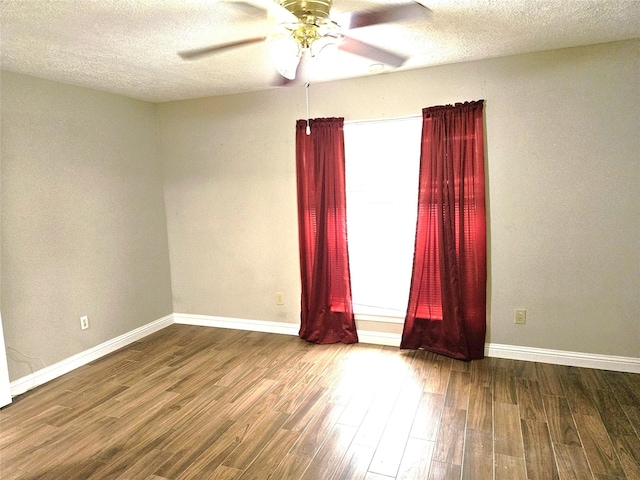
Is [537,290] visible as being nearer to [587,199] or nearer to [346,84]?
[587,199]

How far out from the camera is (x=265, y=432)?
254 cm

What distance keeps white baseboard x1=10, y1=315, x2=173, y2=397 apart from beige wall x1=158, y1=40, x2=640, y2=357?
162 centimetres

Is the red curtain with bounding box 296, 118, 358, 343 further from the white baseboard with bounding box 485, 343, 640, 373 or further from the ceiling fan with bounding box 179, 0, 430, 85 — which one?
the ceiling fan with bounding box 179, 0, 430, 85

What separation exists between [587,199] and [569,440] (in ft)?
5.58

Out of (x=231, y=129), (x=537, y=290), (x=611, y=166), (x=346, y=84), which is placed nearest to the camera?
(x=611, y=166)

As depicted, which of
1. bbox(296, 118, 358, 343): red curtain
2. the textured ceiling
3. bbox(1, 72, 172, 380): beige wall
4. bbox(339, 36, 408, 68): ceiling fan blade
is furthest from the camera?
bbox(296, 118, 358, 343): red curtain

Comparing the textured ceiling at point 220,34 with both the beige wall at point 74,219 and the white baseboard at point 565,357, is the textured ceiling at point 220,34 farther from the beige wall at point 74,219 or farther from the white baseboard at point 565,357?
the white baseboard at point 565,357

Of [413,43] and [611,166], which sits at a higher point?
[413,43]

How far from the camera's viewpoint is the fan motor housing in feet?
5.99

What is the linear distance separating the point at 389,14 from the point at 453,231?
1775 millimetres

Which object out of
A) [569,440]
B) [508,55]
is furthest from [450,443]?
[508,55]

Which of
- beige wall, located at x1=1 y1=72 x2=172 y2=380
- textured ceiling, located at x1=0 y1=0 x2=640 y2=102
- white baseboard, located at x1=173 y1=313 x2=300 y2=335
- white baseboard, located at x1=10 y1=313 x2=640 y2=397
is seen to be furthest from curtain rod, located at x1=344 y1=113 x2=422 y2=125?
beige wall, located at x1=1 y1=72 x2=172 y2=380

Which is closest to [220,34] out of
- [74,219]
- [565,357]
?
[74,219]

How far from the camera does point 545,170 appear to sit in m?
3.17
